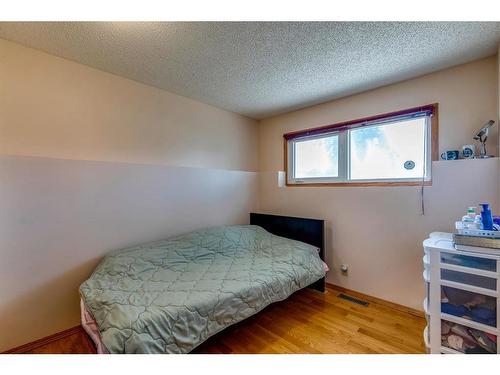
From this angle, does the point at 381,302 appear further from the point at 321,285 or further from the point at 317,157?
the point at 317,157

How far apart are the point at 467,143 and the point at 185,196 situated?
2.74 metres

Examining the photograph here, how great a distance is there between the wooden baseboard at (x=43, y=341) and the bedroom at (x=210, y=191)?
0.01 m

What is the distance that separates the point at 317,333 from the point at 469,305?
1.03m

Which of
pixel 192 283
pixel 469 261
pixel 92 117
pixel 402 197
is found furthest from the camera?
pixel 402 197

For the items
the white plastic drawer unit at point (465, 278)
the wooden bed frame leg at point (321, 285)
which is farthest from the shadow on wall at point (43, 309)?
the white plastic drawer unit at point (465, 278)

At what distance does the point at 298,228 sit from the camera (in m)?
2.79

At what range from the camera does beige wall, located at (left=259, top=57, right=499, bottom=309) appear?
186cm

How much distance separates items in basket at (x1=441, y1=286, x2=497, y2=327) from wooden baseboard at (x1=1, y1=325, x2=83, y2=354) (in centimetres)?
279

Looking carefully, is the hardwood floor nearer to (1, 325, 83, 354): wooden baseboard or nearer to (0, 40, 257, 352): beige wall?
(1, 325, 83, 354): wooden baseboard

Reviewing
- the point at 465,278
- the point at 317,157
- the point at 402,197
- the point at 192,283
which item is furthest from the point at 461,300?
the point at 317,157

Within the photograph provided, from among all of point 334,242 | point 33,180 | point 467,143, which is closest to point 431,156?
point 467,143

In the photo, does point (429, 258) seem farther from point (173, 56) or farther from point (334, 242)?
point (173, 56)

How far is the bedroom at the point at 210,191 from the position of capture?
1.47m
